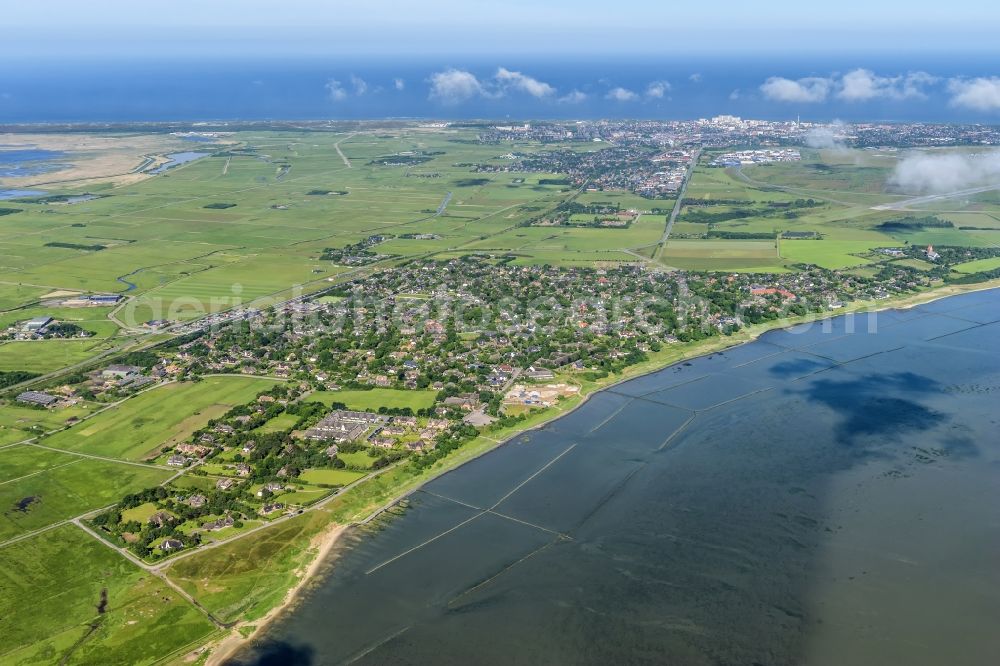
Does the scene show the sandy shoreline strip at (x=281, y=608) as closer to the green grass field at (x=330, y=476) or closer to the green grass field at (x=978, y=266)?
the green grass field at (x=330, y=476)

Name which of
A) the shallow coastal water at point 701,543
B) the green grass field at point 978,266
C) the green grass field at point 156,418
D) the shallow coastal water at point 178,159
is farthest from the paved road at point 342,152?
the shallow coastal water at point 701,543

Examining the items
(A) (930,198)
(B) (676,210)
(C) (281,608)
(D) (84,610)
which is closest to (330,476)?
(C) (281,608)

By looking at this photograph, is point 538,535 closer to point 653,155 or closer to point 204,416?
point 204,416

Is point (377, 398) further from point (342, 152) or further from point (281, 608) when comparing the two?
point (342, 152)

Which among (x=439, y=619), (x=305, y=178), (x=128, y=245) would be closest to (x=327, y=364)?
(x=439, y=619)

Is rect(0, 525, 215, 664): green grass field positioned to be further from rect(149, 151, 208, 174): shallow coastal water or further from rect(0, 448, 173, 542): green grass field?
rect(149, 151, 208, 174): shallow coastal water

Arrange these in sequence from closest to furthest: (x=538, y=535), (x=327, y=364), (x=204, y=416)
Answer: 1. (x=538, y=535)
2. (x=204, y=416)
3. (x=327, y=364)
